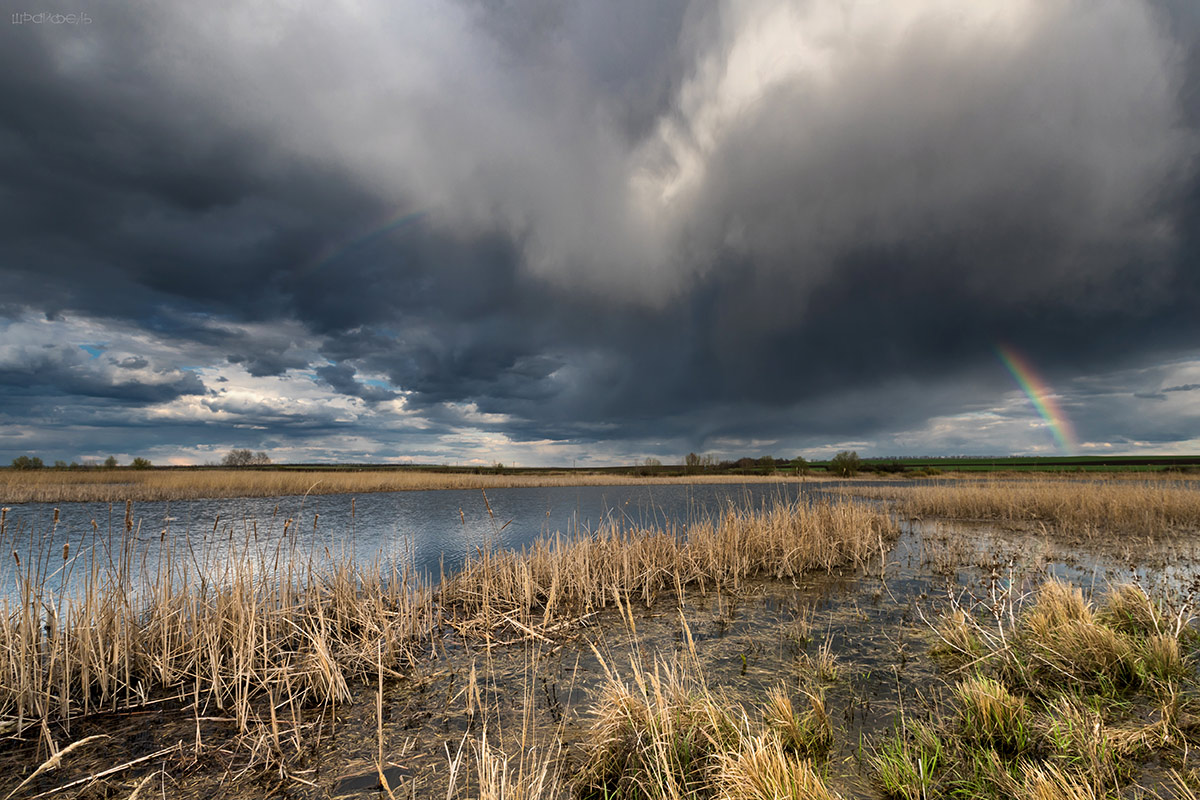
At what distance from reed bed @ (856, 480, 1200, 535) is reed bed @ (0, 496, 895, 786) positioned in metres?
17.4

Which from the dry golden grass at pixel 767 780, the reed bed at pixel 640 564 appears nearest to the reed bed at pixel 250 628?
the reed bed at pixel 640 564

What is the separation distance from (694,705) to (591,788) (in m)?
1.05

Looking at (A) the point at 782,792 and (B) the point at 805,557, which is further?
(B) the point at 805,557

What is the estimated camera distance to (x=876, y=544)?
1415 cm

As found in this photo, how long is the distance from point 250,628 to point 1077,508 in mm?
26606

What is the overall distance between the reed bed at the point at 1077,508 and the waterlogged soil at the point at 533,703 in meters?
9.68

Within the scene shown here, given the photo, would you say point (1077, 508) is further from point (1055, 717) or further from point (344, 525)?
point (344, 525)

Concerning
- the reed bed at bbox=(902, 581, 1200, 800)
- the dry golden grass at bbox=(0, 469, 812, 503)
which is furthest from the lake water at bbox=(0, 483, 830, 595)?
the reed bed at bbox=(902, 581, 1200, 800)

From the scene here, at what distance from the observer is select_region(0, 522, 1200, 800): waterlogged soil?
13.6ft

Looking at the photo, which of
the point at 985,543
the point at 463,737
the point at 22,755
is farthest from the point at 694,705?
the point at 985,543

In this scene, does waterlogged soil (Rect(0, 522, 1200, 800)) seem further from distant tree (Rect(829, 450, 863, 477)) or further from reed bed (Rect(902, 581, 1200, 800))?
distant tree (Rect(829, 450, 863, 477))

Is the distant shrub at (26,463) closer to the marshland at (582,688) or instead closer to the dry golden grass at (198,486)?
the dry golden grass at (198,486)

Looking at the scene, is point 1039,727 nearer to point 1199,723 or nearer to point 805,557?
point 1199,723

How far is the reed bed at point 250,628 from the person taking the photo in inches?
194
